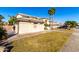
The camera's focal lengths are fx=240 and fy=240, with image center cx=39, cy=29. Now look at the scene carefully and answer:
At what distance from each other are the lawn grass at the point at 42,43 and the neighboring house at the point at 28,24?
0.51ft

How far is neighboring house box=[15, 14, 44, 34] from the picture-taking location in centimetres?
453

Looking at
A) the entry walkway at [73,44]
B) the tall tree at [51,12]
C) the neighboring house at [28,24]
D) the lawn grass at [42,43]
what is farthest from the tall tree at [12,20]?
the entry walkway at [73,44]

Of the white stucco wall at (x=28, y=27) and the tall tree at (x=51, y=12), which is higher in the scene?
the tall tree at (x=51, y=12)

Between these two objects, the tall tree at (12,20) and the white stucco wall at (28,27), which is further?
the white stucco wall at (28,27)

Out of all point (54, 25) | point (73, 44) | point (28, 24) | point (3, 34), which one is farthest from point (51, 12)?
point (3, 34)

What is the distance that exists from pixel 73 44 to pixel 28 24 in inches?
36.8

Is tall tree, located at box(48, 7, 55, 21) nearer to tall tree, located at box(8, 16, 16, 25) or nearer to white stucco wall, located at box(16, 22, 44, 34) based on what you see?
white stucco wall, located at box(16, 22, 44, 34)

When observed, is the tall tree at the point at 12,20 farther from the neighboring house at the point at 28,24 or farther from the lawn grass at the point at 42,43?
the lawn grass at the point at 42,43

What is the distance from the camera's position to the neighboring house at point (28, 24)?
4.53 m

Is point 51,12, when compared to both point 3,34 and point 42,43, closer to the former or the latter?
point 42,43

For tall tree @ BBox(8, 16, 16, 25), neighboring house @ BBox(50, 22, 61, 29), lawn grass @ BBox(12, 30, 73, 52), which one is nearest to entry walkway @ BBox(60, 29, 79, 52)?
lawn grass @ BBox(12, 30, 73, 52)

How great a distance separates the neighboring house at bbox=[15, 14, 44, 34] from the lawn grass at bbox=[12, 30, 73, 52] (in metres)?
0.16

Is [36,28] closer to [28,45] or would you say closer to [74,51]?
[28,45]

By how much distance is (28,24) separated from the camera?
461cm
